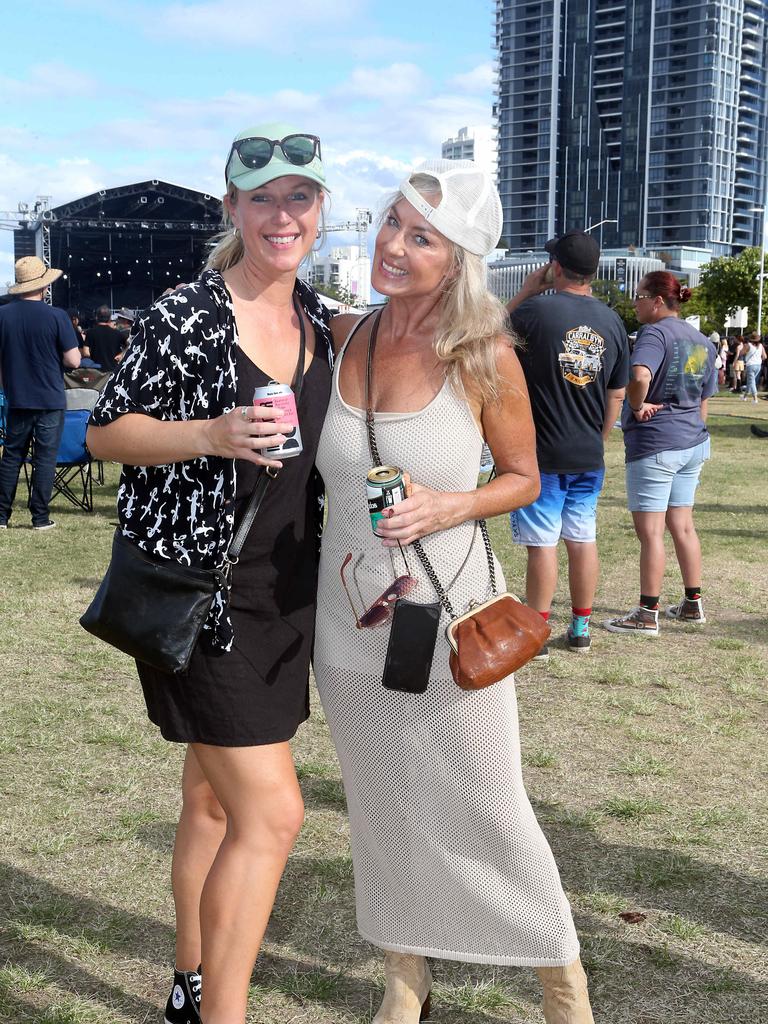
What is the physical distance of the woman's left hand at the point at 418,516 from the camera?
211 centimetres

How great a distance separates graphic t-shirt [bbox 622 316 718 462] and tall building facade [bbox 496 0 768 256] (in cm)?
16237

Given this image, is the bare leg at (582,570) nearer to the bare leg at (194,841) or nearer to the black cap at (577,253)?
the black cap at (577,253)

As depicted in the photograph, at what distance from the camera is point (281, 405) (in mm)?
2014

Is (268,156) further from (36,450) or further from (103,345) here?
(103,345)

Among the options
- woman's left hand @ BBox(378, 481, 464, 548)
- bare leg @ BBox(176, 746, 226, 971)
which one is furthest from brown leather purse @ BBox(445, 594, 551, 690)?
bare leg @ BBox(176, 746, 226, 971)

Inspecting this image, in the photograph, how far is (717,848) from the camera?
11.8ft

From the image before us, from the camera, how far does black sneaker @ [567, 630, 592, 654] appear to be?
5.91 m

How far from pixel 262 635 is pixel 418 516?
44 centimetres

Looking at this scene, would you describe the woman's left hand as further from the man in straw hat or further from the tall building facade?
the tall building facade

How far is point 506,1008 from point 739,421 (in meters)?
20.9

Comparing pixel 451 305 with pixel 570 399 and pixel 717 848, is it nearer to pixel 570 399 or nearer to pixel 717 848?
pixel 717 848

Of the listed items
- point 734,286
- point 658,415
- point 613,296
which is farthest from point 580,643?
point 613,296

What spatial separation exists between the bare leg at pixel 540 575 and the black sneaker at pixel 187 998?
10.6 feet

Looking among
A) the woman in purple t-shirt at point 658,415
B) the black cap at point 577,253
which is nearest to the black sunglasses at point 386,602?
the black cap at point 577,253
